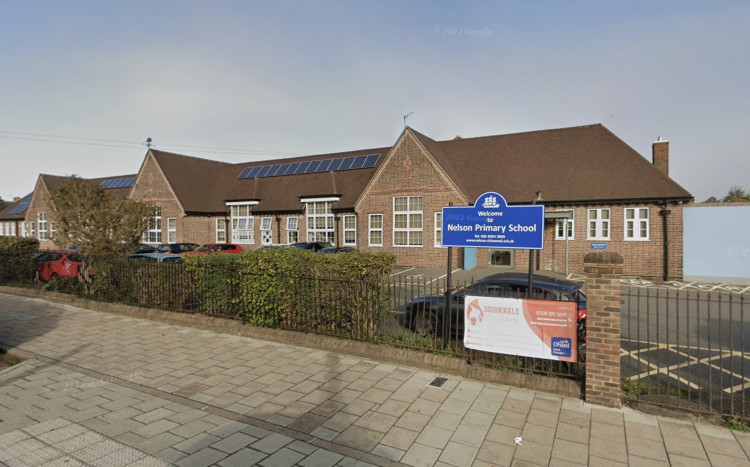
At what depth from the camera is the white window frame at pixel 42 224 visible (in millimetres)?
41656

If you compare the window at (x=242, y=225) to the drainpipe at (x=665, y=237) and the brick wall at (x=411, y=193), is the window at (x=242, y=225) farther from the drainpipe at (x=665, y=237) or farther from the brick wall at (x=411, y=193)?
the drainpipe at (x=665, y=237)

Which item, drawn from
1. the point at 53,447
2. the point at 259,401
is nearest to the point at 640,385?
the point at 259,401

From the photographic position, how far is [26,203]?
48719 mm

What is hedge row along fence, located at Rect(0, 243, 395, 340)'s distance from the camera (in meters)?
7.68

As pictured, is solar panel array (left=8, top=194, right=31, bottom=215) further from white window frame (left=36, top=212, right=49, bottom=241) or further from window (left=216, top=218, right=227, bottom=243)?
window (left=216, top=218, right=227, bottom=243)

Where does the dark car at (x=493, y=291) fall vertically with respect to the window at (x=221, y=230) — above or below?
below

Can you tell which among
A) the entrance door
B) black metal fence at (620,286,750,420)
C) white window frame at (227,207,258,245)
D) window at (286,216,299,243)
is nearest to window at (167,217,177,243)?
white window frame at (227,207,258,245)

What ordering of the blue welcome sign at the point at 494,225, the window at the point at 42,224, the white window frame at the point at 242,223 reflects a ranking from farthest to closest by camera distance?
the window at the point at 42,224 → the white window frame at the point at 242,223 → the blue welcome sign at the point at 494,225

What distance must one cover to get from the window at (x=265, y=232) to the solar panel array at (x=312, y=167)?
472 cm

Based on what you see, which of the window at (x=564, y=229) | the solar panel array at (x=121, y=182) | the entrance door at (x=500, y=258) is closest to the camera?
the window at (x=564, y=229)

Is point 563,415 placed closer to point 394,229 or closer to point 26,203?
point 394,229

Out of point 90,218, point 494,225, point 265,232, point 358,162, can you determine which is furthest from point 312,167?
point 494,225

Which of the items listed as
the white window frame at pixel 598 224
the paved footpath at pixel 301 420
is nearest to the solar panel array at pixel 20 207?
the paved footpath at pixel 301 420

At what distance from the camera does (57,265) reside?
1426cm
